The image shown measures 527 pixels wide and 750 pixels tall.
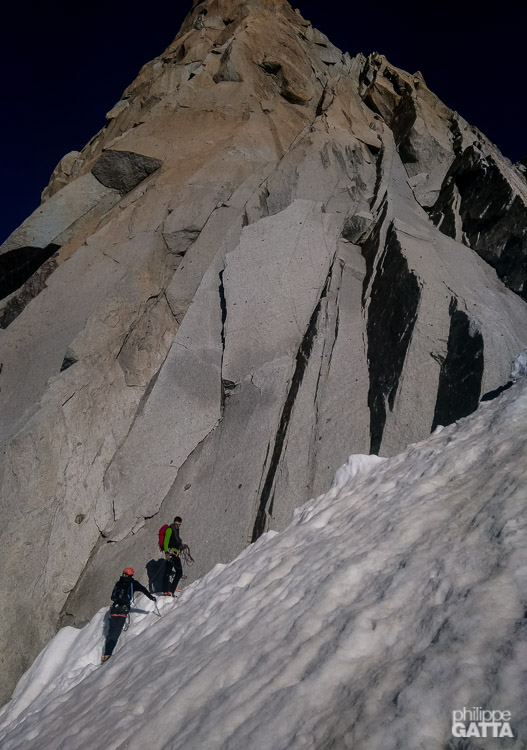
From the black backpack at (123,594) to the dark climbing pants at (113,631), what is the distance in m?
0.25

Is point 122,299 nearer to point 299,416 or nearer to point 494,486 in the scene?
point 299,416

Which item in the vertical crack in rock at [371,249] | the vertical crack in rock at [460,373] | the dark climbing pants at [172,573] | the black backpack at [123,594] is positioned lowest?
the vertical crack in rock at [460,373]

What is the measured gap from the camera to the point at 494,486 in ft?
15.8

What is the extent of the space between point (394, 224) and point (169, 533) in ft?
42.5

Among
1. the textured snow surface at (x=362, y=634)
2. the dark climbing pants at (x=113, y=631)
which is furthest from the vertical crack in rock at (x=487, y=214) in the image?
the dark climbing pants at (x=113, y=631)

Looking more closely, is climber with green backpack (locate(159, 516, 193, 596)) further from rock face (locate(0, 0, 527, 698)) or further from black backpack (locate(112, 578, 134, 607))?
black backpack (locate(112, 578, 134, 607))

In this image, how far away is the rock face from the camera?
12.3 meters

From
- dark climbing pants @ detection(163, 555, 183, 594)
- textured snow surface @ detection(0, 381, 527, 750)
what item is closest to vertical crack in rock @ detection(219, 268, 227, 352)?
dark climbing pants @ detection(163, 555, 183, 594)

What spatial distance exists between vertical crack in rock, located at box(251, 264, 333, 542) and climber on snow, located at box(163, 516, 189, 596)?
1.93 meters

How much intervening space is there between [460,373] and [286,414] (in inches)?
195

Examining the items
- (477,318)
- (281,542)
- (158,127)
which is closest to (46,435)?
(281,542)

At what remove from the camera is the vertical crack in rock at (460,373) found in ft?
35.0

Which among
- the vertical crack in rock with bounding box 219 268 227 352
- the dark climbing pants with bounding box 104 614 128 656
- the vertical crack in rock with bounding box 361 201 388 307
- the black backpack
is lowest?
the dark climbing pants with bounding box 104 614 128 656

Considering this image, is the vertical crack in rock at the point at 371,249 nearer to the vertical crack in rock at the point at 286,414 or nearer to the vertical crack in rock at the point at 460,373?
the vertical crack in rock at the point at 286,414
